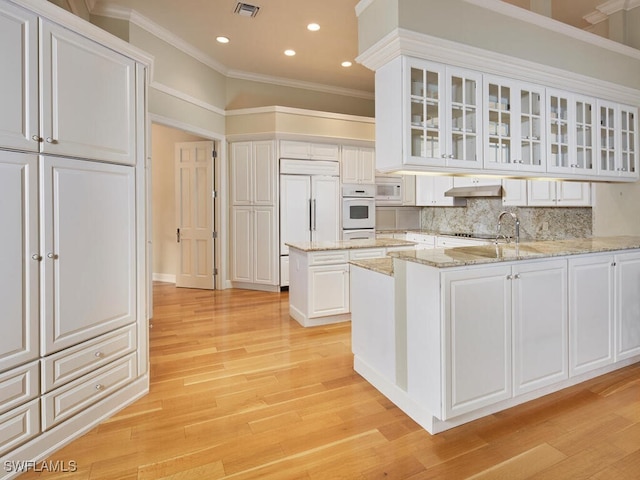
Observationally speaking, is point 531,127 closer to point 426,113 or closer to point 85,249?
point 426,113

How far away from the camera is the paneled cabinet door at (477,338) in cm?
203

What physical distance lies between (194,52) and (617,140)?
16.6 feet

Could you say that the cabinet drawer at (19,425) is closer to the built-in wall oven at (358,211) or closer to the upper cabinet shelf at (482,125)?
the upper cabinet shelf at (482,125)

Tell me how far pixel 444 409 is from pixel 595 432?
0.91 metres

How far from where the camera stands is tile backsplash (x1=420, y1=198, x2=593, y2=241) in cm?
445

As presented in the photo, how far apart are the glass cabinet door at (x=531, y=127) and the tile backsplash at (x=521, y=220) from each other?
2.11 metres

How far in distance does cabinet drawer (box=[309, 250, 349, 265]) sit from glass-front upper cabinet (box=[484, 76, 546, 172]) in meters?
1.86

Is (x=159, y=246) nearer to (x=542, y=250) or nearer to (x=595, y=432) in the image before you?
(x=542, y=250)

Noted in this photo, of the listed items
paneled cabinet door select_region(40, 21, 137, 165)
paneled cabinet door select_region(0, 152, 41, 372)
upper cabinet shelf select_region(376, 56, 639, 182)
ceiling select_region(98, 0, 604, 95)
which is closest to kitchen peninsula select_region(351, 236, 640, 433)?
upper cabinet shelf select_region(376, 56, 639, 182)

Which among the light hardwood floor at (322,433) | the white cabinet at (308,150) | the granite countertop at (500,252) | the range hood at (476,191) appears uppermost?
the white cabinet at (308,150)

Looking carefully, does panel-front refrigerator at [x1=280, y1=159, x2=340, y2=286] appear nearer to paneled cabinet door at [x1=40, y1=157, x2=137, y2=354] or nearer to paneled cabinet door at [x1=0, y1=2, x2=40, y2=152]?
paneled cabinet door at [x1=40, y1=157, x2=137, y2=354]

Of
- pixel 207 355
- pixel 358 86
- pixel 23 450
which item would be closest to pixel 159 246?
pixel 207 355

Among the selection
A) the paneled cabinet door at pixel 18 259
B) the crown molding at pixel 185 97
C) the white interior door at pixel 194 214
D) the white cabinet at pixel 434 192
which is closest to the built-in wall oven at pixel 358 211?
the white cabinet at pixel 434 192

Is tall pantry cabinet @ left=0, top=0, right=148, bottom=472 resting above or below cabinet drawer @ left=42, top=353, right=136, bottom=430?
above
